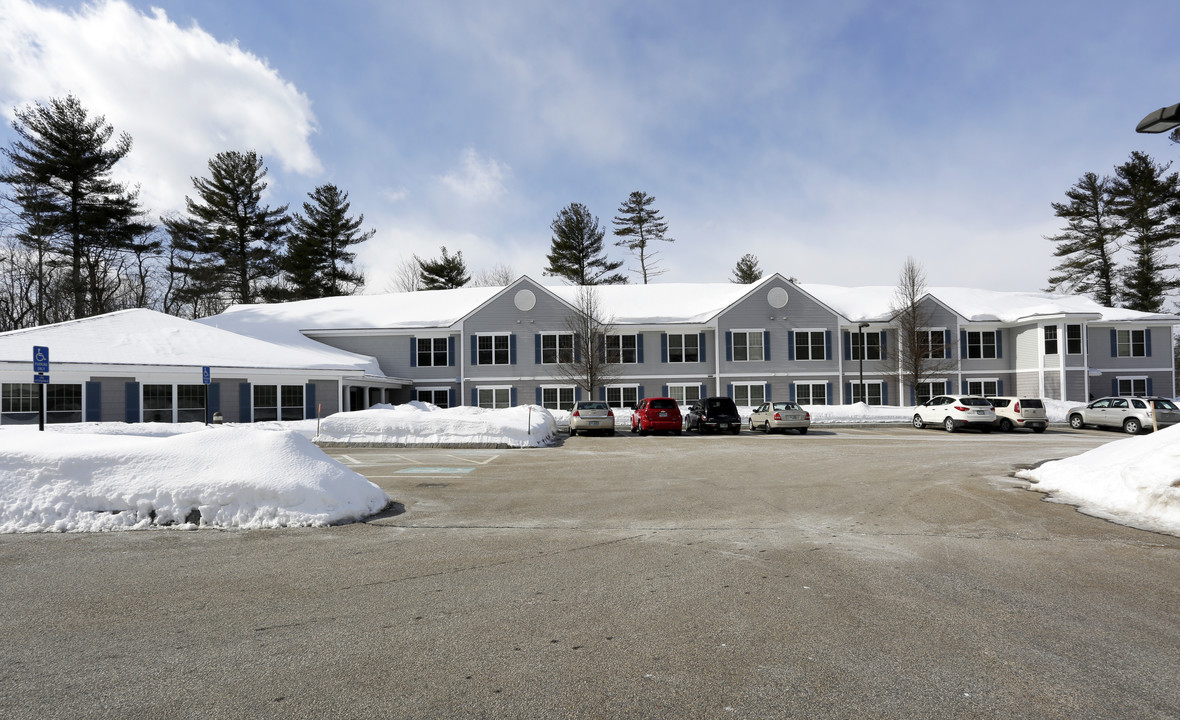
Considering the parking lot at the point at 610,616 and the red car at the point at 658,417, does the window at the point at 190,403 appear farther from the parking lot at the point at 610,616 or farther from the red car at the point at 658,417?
the parking lot at the point at 610,616

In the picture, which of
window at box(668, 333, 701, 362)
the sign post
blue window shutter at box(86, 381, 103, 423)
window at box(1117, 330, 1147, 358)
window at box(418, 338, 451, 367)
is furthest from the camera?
window at box(1117, 330, 1147, 358)

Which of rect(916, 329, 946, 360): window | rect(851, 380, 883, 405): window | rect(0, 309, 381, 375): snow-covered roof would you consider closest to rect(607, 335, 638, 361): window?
rect(851, 380, 883, 405): window

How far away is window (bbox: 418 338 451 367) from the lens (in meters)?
39.8

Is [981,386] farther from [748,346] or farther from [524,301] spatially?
[524,301]

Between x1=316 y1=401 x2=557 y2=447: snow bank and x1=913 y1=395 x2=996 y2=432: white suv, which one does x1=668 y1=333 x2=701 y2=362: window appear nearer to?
x1=913 y1=395 x2=996 y2=432: white suv

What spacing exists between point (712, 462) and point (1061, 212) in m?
61.9

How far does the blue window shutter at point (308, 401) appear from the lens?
32125mm

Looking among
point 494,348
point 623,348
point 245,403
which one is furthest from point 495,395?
point 245,403

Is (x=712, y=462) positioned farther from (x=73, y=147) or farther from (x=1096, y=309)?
(x=73, y=147)

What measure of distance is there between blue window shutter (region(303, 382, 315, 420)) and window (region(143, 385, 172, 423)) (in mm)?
5565

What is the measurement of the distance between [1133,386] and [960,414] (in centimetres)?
1963

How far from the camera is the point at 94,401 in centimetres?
2780

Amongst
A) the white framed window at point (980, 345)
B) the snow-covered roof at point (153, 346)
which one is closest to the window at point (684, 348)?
the white framed window at point (980, 345)

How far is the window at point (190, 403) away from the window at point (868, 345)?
3557 centimetres
